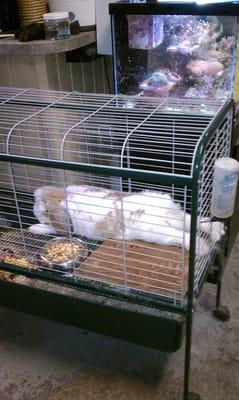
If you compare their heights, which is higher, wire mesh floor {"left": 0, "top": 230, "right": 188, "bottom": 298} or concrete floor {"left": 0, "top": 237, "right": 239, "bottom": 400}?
wire mesh floor {"left": 0, "top": 230, "right": 188, "bottom": 298}

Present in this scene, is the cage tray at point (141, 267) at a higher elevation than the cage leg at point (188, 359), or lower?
higher

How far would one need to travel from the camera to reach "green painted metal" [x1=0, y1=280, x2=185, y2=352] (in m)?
0.97

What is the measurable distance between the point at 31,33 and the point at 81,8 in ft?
0.86

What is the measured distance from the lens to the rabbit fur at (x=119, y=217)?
111 centimetres

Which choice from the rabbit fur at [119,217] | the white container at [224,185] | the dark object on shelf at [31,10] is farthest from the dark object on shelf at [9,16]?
the white container at [224,185]

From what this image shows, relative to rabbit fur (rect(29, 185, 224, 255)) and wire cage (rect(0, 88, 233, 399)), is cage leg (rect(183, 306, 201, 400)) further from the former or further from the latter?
rabbit fur (rect(29, 185, 224, 255))

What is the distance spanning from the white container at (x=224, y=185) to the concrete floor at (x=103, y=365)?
0.55m

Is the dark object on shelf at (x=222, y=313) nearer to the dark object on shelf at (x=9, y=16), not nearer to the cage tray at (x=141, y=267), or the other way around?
the cage tray at (x=141, y=267)

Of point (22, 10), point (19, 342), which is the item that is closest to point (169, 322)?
point (19, 342)

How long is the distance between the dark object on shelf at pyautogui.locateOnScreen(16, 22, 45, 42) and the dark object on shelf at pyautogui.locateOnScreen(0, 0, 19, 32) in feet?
0.52

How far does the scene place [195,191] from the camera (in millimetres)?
801

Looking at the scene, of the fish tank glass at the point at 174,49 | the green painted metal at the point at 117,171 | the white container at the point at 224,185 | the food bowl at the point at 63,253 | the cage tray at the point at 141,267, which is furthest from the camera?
the fish tank glass at the point at 174,49

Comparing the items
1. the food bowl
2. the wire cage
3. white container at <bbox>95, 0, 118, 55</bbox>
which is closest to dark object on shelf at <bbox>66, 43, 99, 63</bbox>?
white container at <bbox>95, 0, 118, 55</bbox>

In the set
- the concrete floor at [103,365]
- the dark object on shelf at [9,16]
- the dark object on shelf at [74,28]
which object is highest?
the dark object on shelf at [9,16]
